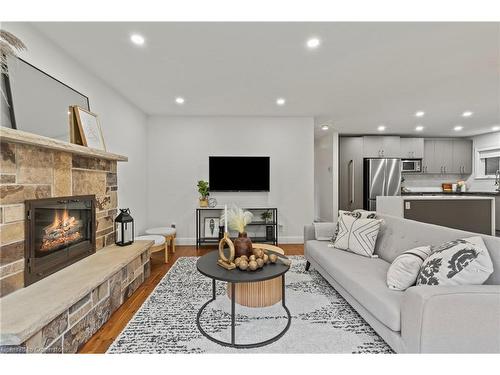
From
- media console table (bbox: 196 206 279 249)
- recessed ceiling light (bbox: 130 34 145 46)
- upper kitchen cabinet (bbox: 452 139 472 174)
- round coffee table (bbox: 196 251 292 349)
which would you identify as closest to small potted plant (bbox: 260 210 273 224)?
media console table (bbox: 196 206 279 249)

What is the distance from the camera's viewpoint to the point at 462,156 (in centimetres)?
630

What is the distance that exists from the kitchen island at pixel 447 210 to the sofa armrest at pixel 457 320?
10.7ft

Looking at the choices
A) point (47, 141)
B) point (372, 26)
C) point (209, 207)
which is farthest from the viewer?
point (209, 207)

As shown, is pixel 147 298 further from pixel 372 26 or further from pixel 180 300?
pixel 372 26

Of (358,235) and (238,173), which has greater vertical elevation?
(238,173)

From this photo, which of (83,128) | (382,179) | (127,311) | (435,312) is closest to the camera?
(435,312)

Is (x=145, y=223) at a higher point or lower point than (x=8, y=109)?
lower

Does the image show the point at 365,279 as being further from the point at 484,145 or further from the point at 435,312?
the point at 484,145

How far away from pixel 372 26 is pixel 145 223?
13.8 feet

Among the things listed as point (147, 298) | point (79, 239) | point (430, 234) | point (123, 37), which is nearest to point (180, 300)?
point (147, 298)

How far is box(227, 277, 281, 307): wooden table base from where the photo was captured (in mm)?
2002

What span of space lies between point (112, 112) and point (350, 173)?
5179 mm

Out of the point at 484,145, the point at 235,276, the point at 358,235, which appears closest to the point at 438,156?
the point at 484,145

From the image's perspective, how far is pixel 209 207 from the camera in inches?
167
